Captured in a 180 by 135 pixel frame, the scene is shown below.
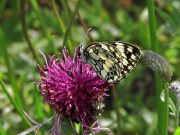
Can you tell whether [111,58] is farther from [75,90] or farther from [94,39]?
[94,39]

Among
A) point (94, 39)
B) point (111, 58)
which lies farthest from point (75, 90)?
point (94, 39)

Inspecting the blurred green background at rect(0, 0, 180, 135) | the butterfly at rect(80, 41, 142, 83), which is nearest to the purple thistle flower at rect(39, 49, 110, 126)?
the butterfly at rect(80, 41, 142, 83)

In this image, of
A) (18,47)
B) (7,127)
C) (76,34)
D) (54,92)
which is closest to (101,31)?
(76,34)

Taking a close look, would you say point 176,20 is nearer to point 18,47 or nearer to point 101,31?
point 101,31

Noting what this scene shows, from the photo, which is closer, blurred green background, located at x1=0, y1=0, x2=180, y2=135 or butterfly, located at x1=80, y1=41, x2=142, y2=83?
butterfly, located at x1=80, y1=41, x2=142, y2=83

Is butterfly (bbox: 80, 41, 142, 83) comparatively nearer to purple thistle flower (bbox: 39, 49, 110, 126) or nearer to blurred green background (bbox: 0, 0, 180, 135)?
purple thistle flower (bbox: 39, 49, 110, 126)

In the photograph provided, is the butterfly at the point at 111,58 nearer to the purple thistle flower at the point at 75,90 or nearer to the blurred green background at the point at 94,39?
the purple thistle flower at the point at 75,90

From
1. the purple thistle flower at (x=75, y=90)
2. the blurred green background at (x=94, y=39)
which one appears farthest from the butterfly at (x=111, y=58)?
the blurred green background at (x=94, y=39)
